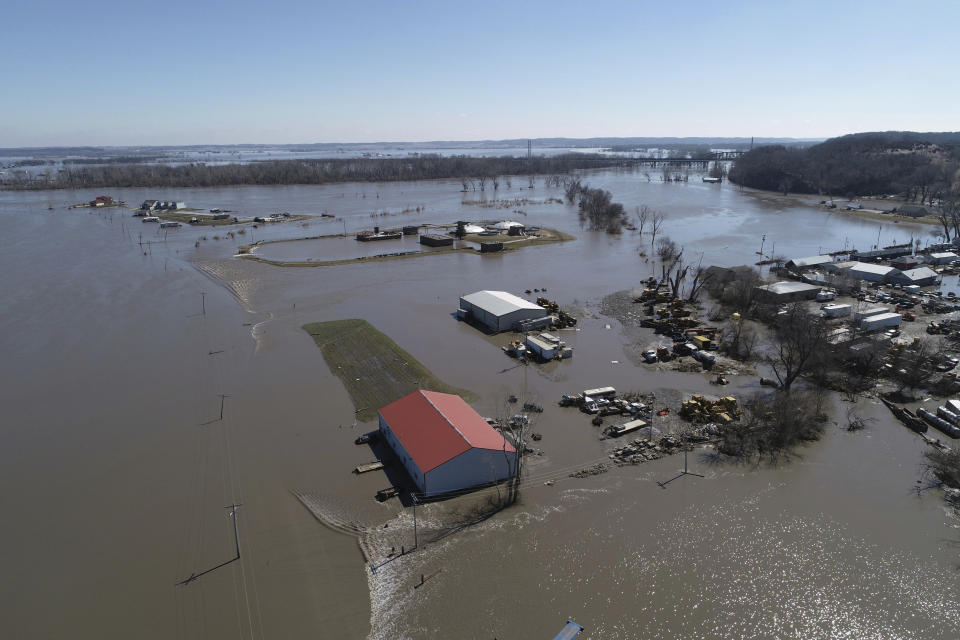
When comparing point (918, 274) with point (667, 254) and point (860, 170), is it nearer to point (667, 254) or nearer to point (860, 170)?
point (667, 254)

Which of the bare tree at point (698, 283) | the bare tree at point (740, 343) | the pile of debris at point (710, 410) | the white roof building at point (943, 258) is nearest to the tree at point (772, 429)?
the pile of debris at point (710, 410)

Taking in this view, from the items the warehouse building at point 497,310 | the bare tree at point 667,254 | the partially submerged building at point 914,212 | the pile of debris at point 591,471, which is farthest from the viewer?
the partially submerged building at point 914,212

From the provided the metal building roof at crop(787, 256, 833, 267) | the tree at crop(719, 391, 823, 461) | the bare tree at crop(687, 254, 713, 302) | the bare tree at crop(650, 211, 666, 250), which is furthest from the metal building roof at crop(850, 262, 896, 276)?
the tree at crop(719, 391, 823, 461)

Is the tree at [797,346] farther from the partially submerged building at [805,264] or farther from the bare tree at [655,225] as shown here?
the bare tree at [655,225]

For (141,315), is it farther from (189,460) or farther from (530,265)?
(530,265)

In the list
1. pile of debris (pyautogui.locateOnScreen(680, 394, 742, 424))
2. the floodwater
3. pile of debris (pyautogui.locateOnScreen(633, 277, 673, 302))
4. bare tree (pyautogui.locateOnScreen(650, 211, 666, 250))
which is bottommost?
the floodwater

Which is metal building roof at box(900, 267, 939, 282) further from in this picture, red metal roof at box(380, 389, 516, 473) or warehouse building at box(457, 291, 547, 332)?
red metal roof at box(380, 389, 516, 473)

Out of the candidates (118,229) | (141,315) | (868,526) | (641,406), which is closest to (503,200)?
(118,229)
